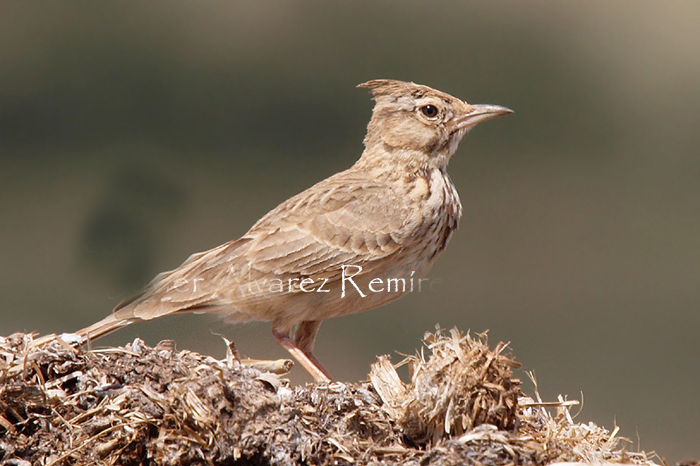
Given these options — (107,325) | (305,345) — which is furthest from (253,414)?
(305,345)

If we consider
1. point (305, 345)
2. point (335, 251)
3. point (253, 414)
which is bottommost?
point (305, 345)

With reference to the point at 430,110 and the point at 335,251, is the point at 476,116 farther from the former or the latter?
the point at 335,251

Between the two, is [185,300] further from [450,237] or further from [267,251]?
[450,237]

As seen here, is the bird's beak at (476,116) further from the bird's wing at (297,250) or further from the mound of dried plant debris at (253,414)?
the mound of dried plant debris at (253,414)

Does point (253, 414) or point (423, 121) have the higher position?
point (423, 121)

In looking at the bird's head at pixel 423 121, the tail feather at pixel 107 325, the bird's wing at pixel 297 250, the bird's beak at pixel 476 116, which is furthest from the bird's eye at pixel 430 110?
the tail feather at pixel 107 325

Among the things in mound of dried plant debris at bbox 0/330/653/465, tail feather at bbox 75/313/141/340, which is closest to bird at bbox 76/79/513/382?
tail feather at bbox 75/313/141/340

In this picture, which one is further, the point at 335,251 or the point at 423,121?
the point at 423,121

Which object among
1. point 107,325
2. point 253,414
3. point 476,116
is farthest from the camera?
point 476,116

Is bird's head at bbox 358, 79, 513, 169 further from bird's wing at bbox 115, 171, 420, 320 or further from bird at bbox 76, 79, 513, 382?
bird's wing at bbox 115, 171, 420, 320
